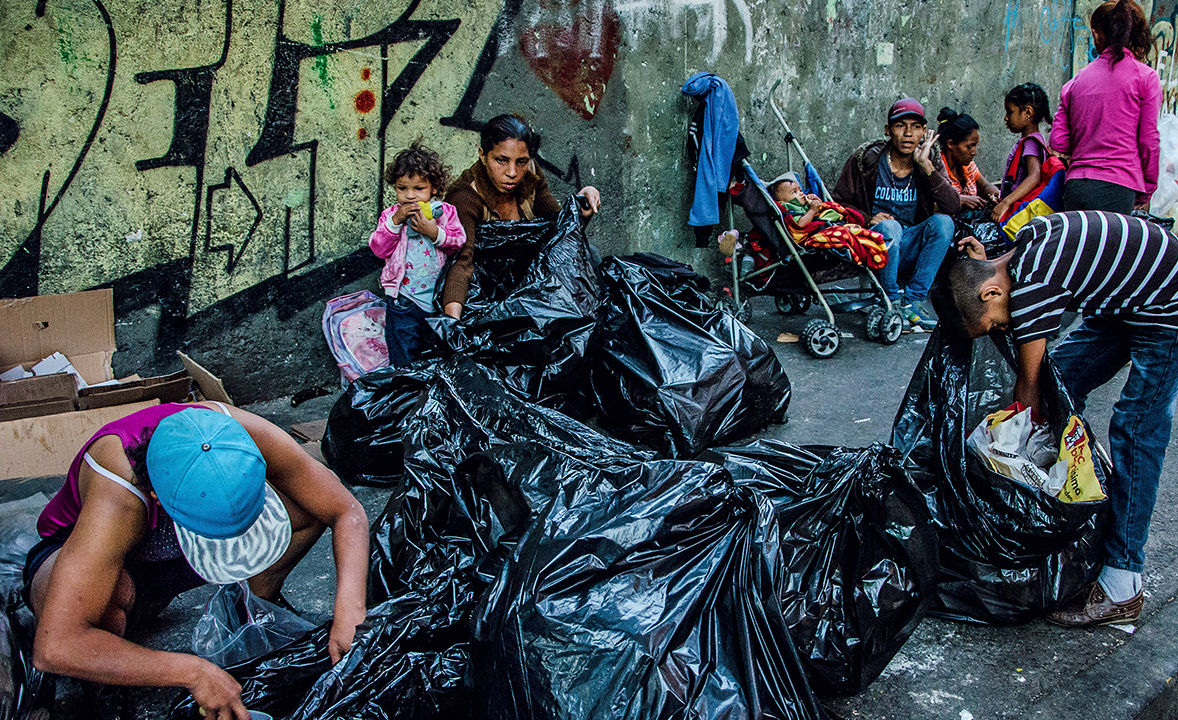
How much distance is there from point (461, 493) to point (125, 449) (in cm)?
82

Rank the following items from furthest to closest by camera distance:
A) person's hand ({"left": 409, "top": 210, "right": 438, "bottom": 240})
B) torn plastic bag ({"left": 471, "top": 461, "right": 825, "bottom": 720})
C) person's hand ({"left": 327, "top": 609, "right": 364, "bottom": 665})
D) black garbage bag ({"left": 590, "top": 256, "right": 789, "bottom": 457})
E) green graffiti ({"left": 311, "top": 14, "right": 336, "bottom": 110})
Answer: green graffiti ({"left": 311, "top": 14, "right": 336, "bottom": 110})
person's hand ({"left": 409, "top": 210, "right": 438, "bottom": 240})
black garbage bag ({"left": 590, "top": 256, "right": 789, "bottom": 457})
person's hand ({"left": 327, "top": 609, "right": 364, "bottom": 665})
torn plastic bag ({"left": 471, "top": 461, "right": 825, "bottom": 720})

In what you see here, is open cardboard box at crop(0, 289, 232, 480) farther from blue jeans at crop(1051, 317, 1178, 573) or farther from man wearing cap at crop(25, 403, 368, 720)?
blue jeans at crop(1051, 317, 1178, 573)

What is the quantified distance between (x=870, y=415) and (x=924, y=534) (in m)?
1.75

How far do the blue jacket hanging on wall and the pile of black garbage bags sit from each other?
215cm

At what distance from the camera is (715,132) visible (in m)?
4.79

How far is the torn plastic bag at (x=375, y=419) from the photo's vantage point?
2.99 metres

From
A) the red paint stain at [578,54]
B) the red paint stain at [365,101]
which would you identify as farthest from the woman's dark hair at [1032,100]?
the red paint stain at [365,101]

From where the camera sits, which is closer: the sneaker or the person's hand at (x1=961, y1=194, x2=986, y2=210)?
the sneaker

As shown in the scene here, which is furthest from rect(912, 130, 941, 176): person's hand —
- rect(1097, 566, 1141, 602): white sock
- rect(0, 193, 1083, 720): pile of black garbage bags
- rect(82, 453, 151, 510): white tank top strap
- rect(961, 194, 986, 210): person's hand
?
rect(82, 453, 151, 510): white tank top strap

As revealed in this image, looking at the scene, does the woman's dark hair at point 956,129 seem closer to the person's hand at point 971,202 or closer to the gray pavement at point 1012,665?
the person's hand at point 971,202

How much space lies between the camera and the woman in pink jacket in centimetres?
397

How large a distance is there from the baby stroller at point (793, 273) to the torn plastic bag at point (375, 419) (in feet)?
7.54

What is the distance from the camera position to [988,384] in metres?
2.24

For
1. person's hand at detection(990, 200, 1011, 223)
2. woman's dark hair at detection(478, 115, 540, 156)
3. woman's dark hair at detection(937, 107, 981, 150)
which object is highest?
woman's dark hair at detection(937, 107, 981, 150)
